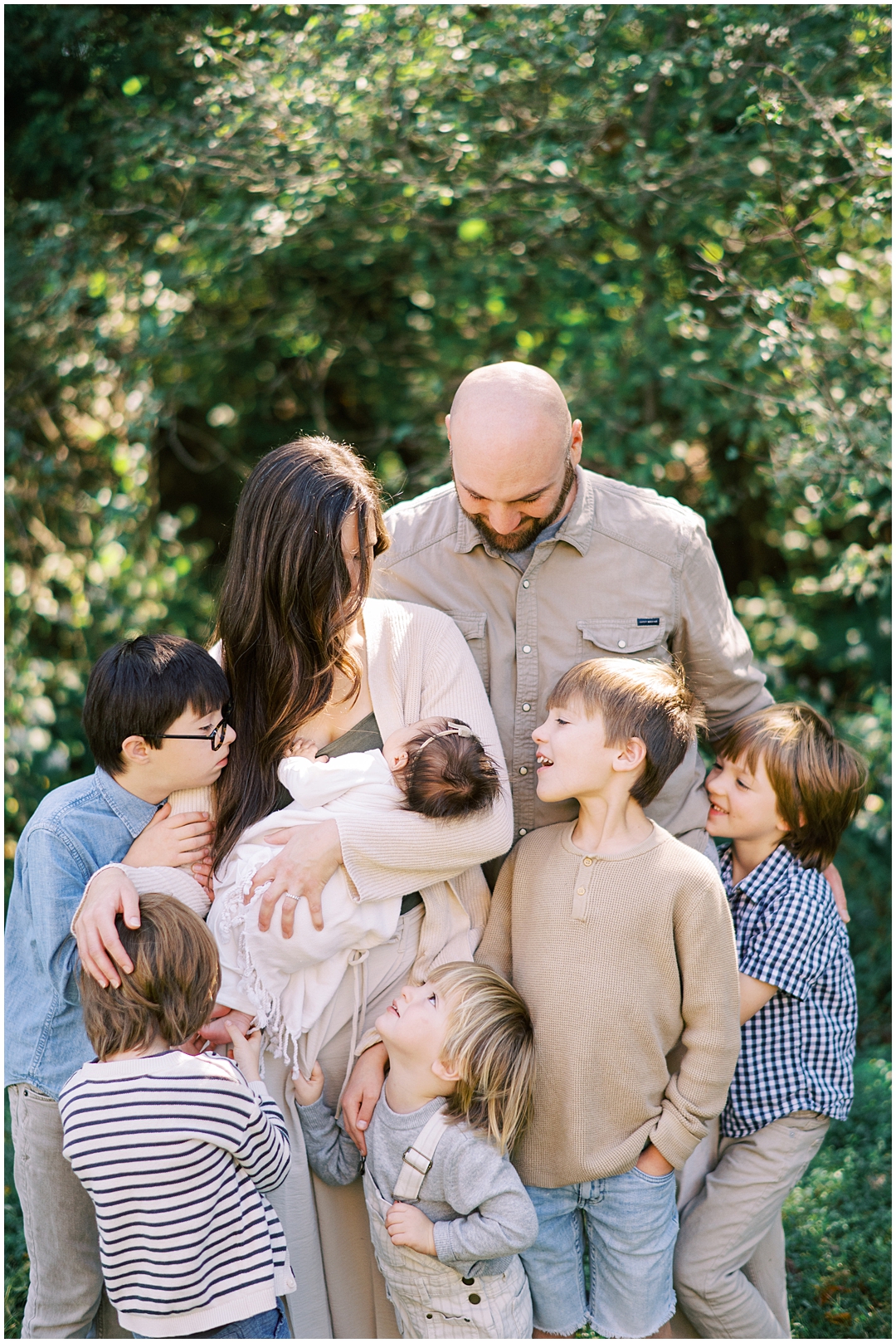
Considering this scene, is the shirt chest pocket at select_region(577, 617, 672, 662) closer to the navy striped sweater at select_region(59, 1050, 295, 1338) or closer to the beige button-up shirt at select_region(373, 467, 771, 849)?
the beige button-up shirt at select_region(373, 467, 771, 849)

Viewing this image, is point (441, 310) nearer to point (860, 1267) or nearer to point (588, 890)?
point (588, 890)

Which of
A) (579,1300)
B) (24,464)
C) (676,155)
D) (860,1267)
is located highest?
(676,155)

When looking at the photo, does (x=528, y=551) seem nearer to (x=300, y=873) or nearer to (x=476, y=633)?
(x=476, y=633)

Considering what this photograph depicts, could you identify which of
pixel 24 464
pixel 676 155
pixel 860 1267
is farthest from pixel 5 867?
pixel 676 155

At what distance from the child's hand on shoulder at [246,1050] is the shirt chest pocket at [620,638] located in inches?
41.1

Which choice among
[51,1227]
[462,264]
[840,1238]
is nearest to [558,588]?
[51,1227]

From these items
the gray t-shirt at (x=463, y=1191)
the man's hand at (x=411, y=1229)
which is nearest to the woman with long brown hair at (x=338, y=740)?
the gray t-shirt at (x=463, y=1191)

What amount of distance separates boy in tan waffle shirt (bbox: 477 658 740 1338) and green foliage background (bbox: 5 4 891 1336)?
153cm

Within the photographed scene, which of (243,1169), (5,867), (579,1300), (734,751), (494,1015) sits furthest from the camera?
(5,867)

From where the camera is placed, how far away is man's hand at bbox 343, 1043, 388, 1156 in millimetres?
2230

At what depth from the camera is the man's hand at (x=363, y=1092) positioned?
2230mm

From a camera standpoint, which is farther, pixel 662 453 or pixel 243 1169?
pixel 662 453

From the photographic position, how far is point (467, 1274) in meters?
2.12

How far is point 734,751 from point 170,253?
2.71 metres
